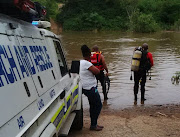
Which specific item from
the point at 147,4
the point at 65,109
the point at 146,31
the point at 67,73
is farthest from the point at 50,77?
the point at 147,4

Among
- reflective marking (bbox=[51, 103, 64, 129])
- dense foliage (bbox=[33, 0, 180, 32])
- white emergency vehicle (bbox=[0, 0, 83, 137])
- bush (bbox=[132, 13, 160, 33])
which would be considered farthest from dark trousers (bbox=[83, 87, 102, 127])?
dense foliage (bbox=[33, 0, 180, 32])

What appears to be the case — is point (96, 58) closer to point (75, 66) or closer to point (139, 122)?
point (139, 122)

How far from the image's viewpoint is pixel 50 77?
3.58 meters

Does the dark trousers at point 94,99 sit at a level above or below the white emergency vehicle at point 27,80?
below

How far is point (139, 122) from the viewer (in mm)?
6102

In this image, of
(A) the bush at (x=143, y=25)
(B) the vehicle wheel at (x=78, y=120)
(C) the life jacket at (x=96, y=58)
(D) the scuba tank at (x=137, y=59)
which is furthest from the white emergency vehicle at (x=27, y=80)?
(A) the bush at (x=143, y=25)

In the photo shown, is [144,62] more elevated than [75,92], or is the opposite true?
[75,92]

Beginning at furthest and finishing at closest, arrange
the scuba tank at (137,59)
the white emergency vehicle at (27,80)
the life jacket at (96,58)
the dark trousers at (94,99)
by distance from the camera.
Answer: the life jacket at (96,58), the scuba tank at (137,59), the dark trousers at (94,99), the white emergency vehicle at (27,80)

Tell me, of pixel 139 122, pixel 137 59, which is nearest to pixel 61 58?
pixel 139 122

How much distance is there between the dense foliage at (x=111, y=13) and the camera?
198ft

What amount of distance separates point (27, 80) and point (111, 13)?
63.5 meters

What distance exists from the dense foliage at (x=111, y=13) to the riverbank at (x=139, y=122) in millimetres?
49734

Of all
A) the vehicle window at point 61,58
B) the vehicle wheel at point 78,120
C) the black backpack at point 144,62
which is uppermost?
the vehicle window at point 61,58

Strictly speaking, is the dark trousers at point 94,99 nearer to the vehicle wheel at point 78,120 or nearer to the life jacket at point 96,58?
the vehicle wheel at point 78,120
